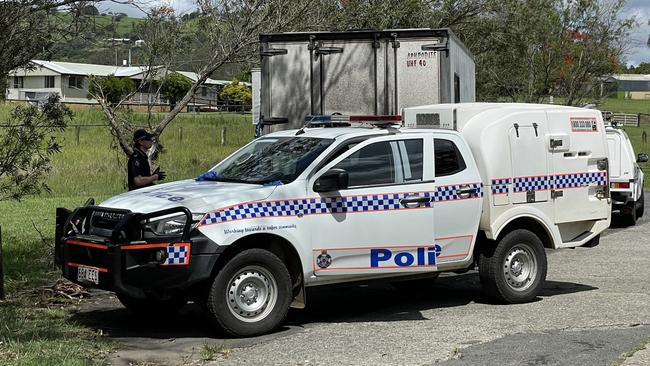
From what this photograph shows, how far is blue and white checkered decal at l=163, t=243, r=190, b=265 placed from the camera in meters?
7.66

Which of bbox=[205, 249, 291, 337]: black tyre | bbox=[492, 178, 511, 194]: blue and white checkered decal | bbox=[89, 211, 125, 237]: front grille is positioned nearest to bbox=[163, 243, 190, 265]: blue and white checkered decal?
bbox=[205, 249, 291, 337]: black tyre

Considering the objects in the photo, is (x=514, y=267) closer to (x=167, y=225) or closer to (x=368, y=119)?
(x=368, y=119)

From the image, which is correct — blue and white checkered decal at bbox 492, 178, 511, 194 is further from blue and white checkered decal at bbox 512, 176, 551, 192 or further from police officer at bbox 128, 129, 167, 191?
police officer at bbox 128, 129, 167, 191

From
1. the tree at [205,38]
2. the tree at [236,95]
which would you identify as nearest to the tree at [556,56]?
the tree at [205,38]

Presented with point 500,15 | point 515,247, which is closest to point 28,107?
point 515,247

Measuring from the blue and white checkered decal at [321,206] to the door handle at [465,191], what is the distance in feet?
0.10

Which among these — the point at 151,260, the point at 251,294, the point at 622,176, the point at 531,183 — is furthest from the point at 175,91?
the point at 151,260

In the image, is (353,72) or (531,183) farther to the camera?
(353,72)

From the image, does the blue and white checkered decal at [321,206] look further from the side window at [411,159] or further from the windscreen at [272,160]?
the windscreen at [272,160]

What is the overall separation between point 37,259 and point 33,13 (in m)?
3.45

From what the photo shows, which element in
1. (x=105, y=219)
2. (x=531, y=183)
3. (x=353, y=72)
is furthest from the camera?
(x=353, y=72)

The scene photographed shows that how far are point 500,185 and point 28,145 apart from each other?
528cm

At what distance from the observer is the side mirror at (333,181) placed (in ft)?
27.4

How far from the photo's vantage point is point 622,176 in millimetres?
18188
